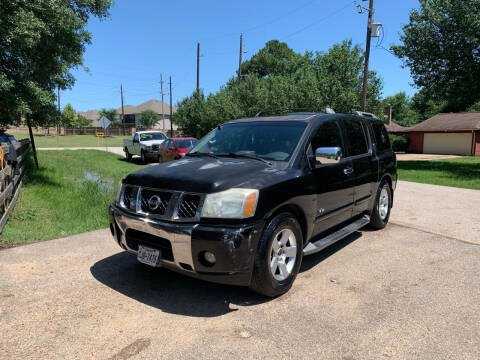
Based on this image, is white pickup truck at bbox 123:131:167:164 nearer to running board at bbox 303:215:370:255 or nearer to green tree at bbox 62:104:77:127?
running board at bbox 303:215:370:255

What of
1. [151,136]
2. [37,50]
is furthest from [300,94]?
[37,50]

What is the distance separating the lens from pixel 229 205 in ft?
10.3

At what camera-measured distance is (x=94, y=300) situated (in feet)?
11.5

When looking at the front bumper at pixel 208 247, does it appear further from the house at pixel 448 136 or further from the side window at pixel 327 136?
the house at pixel 448 136

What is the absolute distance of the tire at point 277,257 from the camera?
3.25m

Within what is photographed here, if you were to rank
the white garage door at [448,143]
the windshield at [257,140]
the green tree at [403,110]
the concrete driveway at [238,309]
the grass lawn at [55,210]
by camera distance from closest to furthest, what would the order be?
the concrete driveway at [238,309] → the windshield at [257,140] → the grass lawn at [55,210] → the white garage door at [448,143] → the green tree at [403,110]

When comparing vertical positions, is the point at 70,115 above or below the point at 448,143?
above

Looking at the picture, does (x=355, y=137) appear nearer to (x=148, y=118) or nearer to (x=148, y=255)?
(x=148, y=255)

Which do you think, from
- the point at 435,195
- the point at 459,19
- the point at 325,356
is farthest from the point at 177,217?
the point at 459,19

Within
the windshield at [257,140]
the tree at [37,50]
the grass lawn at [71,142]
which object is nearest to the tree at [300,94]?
the grass lawn at [71,142]

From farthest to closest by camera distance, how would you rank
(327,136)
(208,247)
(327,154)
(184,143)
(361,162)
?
(184,143)
(361,162)
(327,136)
(327,154)
(208,247)

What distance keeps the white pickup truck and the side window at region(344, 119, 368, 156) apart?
48.1ft

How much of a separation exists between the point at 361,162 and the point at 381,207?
138cm

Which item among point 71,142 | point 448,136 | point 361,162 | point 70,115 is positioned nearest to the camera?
point 361,162
